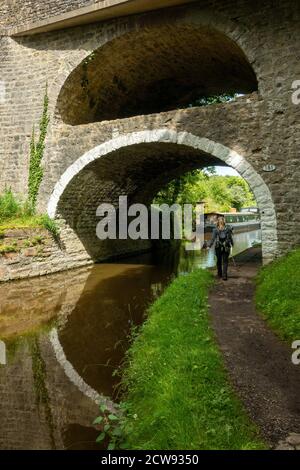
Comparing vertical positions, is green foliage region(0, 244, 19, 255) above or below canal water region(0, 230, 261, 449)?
above

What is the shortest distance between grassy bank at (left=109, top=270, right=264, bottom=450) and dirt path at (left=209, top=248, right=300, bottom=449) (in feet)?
0.40

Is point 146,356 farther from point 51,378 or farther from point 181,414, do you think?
point 181,414

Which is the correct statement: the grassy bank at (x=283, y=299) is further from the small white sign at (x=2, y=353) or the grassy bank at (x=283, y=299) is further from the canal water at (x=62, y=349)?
the small white sign at (x=2, y=353)

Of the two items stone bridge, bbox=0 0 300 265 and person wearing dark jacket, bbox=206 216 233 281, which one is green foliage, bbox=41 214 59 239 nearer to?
stone bridge, bbox=0 0 300 265

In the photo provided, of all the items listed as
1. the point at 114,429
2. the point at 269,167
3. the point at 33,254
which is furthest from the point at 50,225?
the point at 114,429

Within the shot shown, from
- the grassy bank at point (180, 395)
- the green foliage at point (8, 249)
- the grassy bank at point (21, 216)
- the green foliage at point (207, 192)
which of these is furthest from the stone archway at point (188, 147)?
the green foliage at point (207, 192)

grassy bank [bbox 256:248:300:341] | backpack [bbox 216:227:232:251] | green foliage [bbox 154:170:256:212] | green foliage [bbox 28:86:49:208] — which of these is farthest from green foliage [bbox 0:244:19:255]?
green foliage [bbox 154:170:256:212]

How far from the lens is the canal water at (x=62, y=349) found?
11.8 ft

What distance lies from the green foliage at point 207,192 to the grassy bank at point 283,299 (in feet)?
47.1

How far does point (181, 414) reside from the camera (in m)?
3.08

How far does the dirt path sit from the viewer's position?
3025 millimetres

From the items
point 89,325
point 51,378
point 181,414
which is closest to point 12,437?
point 51,378
